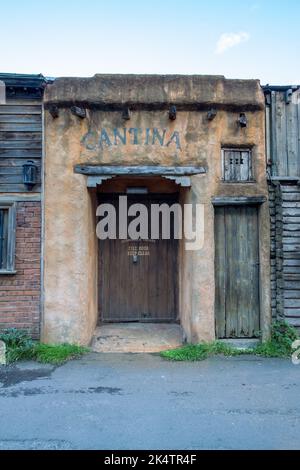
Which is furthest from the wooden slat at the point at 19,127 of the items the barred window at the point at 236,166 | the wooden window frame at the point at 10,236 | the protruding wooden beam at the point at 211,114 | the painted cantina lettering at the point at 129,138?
the barred window at the point at 236,166

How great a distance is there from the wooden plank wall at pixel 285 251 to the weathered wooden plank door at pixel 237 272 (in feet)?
1.09

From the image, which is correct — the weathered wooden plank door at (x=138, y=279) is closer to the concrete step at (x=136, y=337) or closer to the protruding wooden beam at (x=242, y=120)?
the concrete step at (x=136, y=337)

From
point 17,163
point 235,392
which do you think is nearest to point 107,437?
point 235,392

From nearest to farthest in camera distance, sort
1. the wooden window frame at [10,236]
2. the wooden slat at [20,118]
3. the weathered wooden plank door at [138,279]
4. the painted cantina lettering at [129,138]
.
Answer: the wooden window frame at [10,236], the painted cantina lettering at [129,138], the wooden slat at [20,118], the weathered wooden plank door at [138,279]

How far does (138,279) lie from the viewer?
739cm

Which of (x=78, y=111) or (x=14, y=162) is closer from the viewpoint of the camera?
(x=78, y=111)

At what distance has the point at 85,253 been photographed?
5.99 meters

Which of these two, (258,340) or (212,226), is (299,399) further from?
(212,226)

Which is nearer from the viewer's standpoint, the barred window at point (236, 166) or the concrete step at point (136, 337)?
the concrete step at point (136, 337)

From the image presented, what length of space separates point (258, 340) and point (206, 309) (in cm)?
118

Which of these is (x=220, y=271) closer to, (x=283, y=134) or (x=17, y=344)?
(x=283, y=134)

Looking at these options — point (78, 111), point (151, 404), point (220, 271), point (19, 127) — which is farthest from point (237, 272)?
point (19, 127)

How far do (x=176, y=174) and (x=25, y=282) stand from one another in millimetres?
3390

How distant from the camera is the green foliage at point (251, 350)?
561cm
